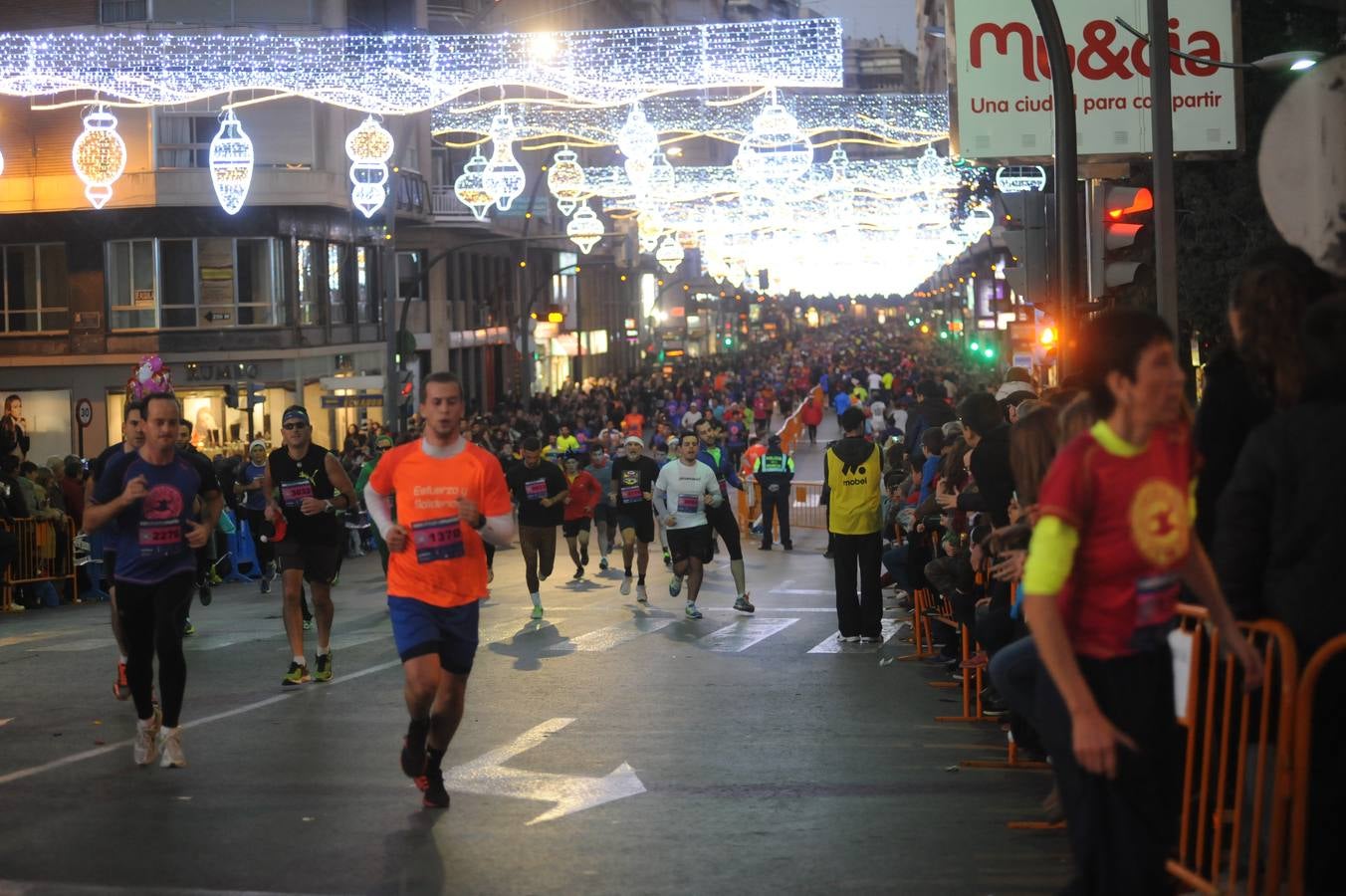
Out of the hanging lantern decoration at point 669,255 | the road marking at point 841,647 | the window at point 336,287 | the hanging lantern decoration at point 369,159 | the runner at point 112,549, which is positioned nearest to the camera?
the runner at point 112,549

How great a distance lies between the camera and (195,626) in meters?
18.4

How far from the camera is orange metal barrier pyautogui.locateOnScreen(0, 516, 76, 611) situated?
70.7ft

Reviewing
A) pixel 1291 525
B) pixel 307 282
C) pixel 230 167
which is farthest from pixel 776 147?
pixel 307 282

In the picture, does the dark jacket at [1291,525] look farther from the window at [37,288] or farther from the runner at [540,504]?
the window at [37,288]

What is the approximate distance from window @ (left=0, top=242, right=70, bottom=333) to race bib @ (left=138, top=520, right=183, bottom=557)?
119ft

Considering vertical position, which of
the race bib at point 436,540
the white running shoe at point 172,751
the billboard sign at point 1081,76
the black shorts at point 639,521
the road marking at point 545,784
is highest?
the billboard sign at point 1081,76

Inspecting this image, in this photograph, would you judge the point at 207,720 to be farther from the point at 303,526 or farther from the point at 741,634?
the point at 741,634

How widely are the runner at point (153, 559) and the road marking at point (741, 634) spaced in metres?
6.17

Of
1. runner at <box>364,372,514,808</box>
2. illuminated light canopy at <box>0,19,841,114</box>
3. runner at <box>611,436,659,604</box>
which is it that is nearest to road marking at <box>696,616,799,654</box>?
runner at <box>611,436,659,604</box>

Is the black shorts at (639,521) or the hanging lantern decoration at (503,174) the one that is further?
the hanging lantern decoration at (503,174)

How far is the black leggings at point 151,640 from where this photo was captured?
998 cm

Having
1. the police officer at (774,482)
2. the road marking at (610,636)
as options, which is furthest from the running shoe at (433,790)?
the police officer at (774,482)

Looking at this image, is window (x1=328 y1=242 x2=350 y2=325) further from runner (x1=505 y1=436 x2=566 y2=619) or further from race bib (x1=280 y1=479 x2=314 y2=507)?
race bib (x1=280 y1=479 x2=314 y2=507)

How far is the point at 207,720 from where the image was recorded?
11781 millimetres
